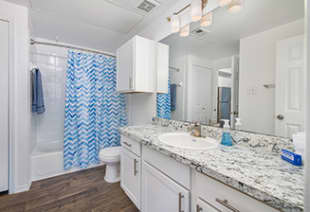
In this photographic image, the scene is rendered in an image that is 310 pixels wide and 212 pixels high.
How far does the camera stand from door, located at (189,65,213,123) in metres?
1.36

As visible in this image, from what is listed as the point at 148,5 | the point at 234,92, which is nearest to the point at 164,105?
the point at 234,92

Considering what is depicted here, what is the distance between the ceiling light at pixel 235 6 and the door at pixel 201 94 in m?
0.49

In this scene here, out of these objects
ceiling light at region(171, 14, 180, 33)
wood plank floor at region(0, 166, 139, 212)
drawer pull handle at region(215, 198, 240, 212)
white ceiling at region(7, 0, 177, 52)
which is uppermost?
white ceiling at region(7, 0, 177, 52)

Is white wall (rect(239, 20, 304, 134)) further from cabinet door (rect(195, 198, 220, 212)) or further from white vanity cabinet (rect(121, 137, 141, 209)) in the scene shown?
white vanity cabinet (rect(121, 137, 141, 209))

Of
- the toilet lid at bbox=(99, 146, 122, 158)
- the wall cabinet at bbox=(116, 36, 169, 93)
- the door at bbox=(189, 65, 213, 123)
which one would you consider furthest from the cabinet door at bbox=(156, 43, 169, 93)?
the toilet lid at bbox=(99, 146, 122, 158)

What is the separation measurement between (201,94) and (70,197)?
74.1 inches

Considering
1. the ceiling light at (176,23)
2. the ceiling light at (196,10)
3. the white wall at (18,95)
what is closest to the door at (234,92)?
the ceiling light at (196,10)

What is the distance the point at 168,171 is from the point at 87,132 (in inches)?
69.2

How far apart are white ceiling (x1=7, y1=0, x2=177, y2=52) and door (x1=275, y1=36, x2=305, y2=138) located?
130 cm

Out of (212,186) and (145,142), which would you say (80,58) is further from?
(212,186)

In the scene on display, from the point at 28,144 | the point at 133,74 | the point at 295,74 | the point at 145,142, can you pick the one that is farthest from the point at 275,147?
the point at 28,144

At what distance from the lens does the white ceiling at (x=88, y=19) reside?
166 centimetres

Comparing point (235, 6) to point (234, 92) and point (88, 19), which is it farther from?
point (88, 19)

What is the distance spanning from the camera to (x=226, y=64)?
120 centimetres
